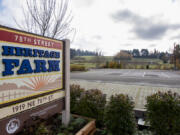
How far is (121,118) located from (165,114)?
0.98 meters

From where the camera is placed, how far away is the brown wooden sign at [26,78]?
6.15 feet

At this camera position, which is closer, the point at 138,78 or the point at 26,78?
the point at 26,78

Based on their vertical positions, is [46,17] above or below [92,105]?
above

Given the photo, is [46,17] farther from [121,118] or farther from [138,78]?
[138,78]

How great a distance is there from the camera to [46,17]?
222 inches

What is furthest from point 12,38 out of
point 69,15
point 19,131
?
point 69,15

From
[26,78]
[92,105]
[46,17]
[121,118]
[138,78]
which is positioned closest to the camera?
[26,78]

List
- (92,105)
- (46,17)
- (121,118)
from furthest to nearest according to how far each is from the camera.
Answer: (46,17), (92,105), (121,118)

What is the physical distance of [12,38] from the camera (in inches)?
75.8

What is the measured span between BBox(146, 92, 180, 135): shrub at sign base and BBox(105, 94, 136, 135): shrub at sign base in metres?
0.50

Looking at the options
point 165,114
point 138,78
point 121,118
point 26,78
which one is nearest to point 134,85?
point 138,78

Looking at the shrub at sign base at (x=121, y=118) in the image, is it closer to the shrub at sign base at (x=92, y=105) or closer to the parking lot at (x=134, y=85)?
the shrub at sign base at (x=92, y=105)

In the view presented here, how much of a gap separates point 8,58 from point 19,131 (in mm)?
1295

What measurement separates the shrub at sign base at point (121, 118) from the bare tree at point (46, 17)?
4.83 m
